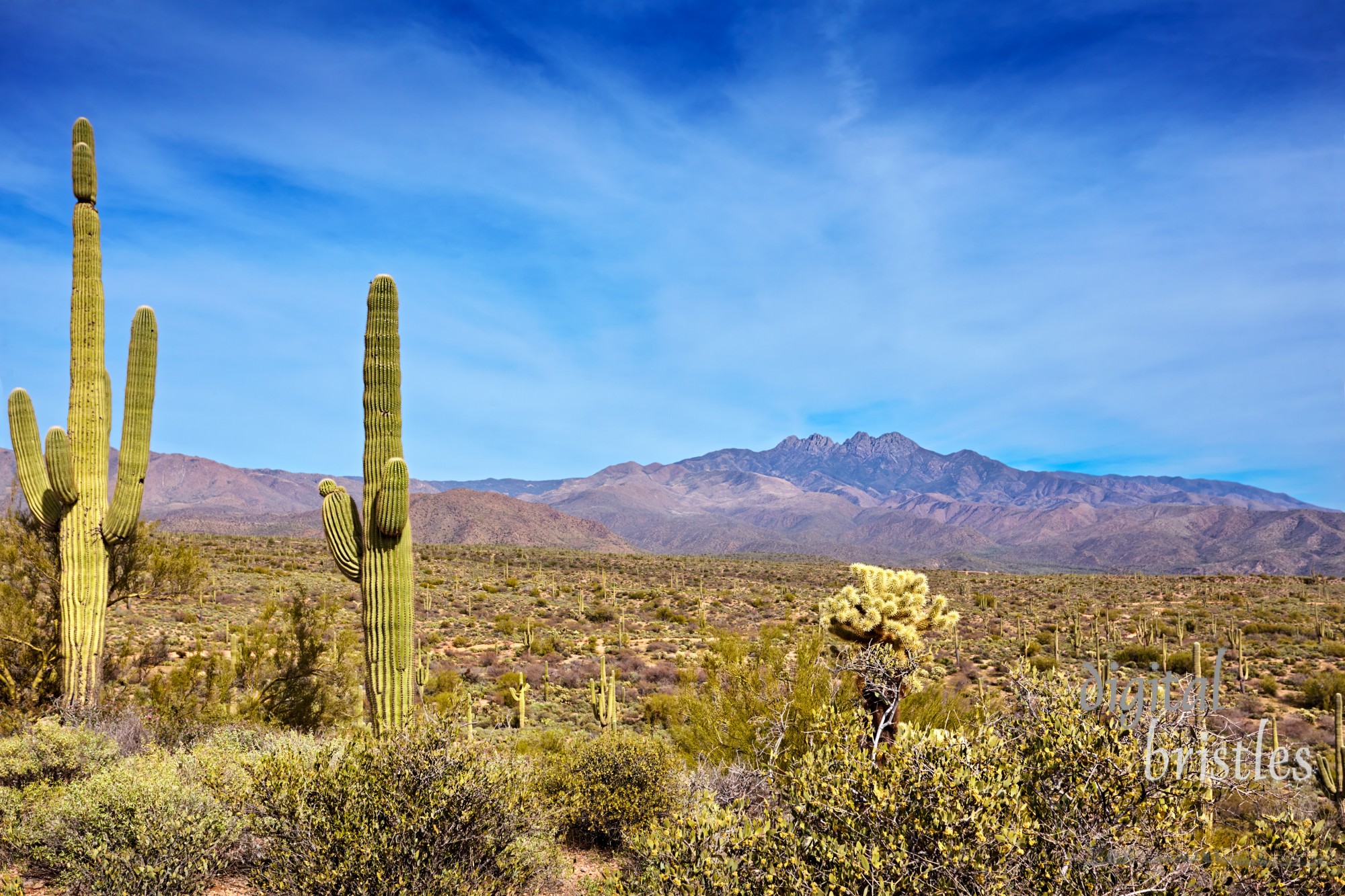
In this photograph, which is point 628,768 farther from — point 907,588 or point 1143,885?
point 1143,885

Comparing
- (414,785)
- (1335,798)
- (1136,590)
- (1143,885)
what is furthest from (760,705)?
(1136,590)

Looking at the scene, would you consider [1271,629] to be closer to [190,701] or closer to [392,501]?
[392,501]

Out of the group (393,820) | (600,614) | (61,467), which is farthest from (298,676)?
(600,614)

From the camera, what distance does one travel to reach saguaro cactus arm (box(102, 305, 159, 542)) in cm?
1008

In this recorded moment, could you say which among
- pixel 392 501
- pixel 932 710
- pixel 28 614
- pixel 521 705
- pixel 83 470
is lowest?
pixel 521 705

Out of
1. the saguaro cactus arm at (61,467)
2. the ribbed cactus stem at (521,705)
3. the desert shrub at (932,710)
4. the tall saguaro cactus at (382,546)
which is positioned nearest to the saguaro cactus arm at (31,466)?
the saguaro cactus arm at (61,467)

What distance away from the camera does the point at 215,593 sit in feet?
84.6

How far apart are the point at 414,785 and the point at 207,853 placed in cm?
202

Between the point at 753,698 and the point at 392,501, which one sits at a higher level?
the point at 392,501

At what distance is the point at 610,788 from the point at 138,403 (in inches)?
342

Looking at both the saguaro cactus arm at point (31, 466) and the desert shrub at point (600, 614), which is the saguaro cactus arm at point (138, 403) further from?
the desert shrub at point (600, 614)

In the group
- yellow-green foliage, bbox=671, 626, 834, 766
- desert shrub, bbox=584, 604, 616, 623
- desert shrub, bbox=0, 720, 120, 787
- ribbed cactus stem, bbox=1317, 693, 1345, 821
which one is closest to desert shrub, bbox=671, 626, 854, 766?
yellow-green foliage, bbox=671, 626, 834, 766

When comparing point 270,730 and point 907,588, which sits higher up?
point 907,588

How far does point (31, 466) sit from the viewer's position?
9.89 meters
